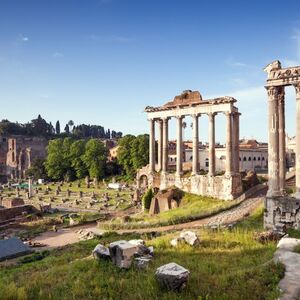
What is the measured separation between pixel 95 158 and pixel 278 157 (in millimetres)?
62844

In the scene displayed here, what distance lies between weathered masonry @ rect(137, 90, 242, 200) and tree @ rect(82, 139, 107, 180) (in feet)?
126

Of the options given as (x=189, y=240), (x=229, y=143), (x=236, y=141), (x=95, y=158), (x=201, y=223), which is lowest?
(x=201, y=223)

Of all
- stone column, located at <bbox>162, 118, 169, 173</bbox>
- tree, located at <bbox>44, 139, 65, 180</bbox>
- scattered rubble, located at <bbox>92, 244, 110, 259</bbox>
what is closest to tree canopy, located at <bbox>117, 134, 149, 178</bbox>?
tree, located at <bbox>44, 139, 65, 180</bbox>

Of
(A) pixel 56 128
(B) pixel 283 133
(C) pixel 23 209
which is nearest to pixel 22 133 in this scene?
(A) pixel 56 128

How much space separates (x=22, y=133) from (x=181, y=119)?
408 ft

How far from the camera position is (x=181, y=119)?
128 feet

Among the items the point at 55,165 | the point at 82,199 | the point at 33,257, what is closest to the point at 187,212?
the point at 33,257

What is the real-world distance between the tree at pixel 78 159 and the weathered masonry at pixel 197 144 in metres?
43.5

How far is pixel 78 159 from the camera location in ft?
280

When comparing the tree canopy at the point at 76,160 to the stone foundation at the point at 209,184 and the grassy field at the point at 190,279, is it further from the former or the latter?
the grassy field at the point at 190,279

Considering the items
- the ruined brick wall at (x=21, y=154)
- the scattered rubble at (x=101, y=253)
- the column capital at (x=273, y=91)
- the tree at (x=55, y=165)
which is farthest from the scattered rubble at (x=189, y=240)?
the ruined brick wall at (x=21, y=154)

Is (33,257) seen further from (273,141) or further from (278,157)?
(273,141)

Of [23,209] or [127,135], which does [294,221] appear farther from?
[127,135]

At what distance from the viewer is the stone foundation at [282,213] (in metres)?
20.8
